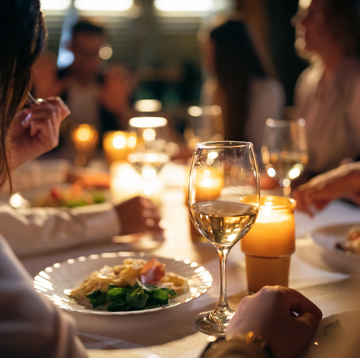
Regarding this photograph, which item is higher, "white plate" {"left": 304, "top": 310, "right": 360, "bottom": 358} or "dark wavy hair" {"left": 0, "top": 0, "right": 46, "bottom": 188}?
"dark wavy hair" {"left": 0, "top": 0, "right": 46, "bottom": 188}

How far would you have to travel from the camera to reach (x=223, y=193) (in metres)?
0.61

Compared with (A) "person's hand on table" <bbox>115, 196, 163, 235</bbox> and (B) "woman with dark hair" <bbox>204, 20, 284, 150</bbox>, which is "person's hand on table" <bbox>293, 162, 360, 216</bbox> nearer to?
(A) "person's hand on table" <bbox>115, 196, 163, 235</bbox>

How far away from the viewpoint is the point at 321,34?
2361 mm

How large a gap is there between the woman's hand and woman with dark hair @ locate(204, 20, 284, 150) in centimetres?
212

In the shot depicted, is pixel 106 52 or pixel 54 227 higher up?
pixel 106 52

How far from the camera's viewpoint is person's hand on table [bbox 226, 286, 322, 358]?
0.48 meters

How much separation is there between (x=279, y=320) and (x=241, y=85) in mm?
2530

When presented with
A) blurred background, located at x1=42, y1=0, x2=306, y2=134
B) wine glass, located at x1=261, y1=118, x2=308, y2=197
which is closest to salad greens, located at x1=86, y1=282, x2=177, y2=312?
wine glass, located at x1=261, y1=118, x2=308, y2=197

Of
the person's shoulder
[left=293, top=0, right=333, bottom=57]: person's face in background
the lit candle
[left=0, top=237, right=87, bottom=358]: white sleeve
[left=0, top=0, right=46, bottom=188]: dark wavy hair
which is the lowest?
the lit candle

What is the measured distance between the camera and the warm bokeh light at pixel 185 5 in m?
5.84

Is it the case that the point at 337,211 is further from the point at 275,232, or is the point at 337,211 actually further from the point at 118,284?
the point at 118,284

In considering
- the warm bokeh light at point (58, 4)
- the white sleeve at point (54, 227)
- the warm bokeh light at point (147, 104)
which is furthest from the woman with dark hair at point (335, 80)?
the warm bokeh light at point (58, 4)

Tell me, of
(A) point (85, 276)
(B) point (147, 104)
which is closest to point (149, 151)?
(A) point (85, 276)

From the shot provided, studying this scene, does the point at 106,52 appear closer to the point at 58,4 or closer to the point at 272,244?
the point at 58,4
